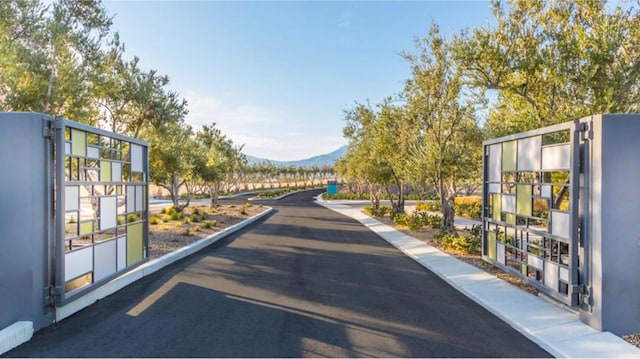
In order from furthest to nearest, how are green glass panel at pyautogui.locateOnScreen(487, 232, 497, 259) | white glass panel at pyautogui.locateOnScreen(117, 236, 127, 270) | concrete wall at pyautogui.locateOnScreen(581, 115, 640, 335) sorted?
green glass panel at pyautogui.locateOnScreen(487, 232, 497, 259)
white glass panel at pyautogui.locateOnScreen(117, 236, 127, 270)
concrete wall at pyautogui.locateOnScreen(581, 115, 640, 335)

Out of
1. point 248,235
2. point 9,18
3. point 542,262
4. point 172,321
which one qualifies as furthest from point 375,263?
point 9,18

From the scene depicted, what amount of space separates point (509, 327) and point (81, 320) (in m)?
7.51

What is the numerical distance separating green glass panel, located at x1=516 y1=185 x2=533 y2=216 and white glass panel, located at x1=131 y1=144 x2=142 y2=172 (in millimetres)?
9587

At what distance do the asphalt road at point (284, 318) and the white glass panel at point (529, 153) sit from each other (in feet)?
10.3

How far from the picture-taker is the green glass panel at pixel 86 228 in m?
6.64

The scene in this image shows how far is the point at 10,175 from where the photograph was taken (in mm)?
5344

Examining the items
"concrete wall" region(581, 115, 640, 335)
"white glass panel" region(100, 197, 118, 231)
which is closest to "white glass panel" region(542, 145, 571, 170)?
"concrete wall" region(581, 115, 640, 335)

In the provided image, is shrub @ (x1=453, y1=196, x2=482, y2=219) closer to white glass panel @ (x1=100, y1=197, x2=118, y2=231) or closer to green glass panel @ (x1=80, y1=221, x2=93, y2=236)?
white glass panel @ (x1=100, y1=197, x2=118, y2=231)

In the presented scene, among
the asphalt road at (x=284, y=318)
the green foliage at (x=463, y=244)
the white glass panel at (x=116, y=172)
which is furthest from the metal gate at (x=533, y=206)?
the white glass panel at (x=116, y=172)

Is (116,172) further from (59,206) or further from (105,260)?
(59,206)

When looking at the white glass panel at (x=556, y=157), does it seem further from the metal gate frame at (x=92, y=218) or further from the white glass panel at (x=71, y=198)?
the white glass panel at (x=71, y=198)

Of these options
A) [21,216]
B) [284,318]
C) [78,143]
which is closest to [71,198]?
[21,216]

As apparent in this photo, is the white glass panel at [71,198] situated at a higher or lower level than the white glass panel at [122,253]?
higher

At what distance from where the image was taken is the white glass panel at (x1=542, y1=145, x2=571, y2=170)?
19.8 feet
